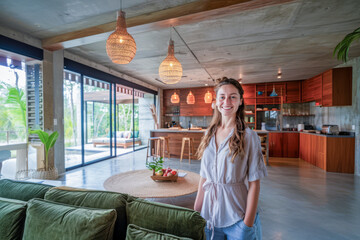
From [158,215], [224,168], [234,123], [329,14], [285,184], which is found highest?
[329,14]

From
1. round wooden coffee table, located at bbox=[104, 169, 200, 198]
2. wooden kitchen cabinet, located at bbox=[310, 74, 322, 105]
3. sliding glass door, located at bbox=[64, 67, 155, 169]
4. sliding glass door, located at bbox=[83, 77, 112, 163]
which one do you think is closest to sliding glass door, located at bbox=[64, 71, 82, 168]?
sliding glass door, located at bbox=[64, 67, 155, 169]

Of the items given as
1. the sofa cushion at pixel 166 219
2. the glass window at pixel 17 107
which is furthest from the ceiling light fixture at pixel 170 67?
the glass window at pixel 17 107

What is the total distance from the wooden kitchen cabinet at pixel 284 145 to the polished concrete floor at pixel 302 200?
5.51 feet

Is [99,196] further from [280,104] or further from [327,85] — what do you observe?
[280,104]

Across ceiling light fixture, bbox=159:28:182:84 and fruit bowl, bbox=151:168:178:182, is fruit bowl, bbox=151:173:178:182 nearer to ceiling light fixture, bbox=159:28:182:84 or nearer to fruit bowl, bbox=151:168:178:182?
fruit bowl, bbox=151:168:178:182

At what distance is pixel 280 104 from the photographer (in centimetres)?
770

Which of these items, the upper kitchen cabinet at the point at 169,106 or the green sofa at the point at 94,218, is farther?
the upper kitchen cabinet at the point at 169,106

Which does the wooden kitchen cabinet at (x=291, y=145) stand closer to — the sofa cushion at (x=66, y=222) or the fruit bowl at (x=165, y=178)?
the fruit bowl at (x=165, y=178)

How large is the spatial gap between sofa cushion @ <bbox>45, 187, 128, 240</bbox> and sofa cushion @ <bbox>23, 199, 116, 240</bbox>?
0.08 meters

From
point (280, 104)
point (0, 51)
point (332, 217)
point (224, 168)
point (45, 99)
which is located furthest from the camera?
point (280, 104)

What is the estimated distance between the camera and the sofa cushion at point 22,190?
1352 millimetres

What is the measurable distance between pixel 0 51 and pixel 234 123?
4665mm

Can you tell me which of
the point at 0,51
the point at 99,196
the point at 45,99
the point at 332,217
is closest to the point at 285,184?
the point at 332,217

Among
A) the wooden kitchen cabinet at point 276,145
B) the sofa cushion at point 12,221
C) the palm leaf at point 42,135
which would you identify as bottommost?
the wooden kitchen cabinet at point 276,145
